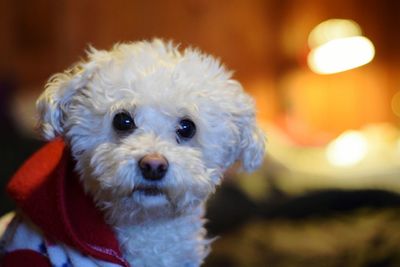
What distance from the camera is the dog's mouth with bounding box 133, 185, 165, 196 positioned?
71cm

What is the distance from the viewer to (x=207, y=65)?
82 centimetres

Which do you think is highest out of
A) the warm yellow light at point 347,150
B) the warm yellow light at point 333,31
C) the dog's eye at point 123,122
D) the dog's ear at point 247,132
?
the warm yellow light at point 333,31

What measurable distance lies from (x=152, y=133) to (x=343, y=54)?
156 centimetres

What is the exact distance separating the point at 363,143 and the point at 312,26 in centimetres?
62

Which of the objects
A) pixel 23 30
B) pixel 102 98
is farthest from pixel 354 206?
pixel 23 30

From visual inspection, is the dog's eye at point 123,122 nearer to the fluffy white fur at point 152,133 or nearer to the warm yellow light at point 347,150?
the fluffy white fur at point 152,133

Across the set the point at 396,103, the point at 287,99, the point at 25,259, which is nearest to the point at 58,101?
the point at 25,259

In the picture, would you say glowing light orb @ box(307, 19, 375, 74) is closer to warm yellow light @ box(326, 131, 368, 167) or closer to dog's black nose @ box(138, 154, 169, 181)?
warm yellow light @ box(326, 131, 368, 167)

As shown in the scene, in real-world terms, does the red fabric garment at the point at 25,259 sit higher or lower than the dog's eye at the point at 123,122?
lower

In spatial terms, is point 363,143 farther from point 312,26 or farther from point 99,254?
point 99,254

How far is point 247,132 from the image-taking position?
2.78ft

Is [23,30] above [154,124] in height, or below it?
above

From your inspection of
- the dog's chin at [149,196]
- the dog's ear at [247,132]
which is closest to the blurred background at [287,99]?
the dog's ear at [247,132]

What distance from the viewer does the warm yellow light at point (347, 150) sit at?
6.51ft
